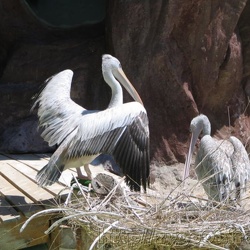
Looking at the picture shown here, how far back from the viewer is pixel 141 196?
9.95 ft

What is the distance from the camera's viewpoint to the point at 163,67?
5.70 m

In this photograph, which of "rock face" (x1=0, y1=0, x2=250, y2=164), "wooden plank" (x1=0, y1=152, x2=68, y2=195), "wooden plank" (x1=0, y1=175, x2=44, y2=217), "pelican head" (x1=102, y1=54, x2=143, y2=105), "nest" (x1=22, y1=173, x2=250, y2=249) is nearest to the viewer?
"nest" (x1=22, y1=173, x2=250, y2=249)

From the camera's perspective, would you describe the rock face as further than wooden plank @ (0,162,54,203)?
Yes

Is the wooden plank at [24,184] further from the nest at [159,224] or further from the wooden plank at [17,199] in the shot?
the nest at [159,224]

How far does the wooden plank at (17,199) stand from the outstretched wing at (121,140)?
418 mm

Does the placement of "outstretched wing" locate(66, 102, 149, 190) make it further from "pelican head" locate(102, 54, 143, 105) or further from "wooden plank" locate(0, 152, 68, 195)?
"wooden plank" locate(0, 152, 68, 195)

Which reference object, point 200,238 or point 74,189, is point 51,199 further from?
point 200,238

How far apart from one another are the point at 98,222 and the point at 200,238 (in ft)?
1.48

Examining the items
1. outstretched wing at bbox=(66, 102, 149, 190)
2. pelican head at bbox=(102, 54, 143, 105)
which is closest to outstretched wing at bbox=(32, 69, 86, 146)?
outstretched wing at bbox=(66, 102, 149, 190)

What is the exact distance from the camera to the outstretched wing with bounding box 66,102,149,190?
339 centimetres

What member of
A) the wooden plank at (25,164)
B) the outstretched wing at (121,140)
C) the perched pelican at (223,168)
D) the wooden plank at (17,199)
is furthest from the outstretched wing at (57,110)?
the perched pelican at (223,168)

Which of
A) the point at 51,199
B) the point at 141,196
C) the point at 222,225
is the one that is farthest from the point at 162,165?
the point at 222,225

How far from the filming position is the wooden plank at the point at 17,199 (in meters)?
3.46

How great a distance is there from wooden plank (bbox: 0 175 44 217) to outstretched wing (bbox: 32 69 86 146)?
0.44 metres
